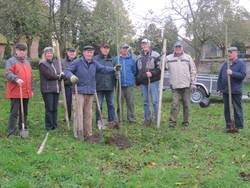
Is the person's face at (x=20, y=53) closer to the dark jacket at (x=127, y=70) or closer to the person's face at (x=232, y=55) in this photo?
the dark jacket at (x=127, y=70)

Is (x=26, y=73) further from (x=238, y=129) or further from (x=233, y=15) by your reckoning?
(x=233, y=15)

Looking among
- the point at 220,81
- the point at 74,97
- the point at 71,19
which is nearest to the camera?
the point at 74,97

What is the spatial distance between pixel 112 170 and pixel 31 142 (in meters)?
2.41

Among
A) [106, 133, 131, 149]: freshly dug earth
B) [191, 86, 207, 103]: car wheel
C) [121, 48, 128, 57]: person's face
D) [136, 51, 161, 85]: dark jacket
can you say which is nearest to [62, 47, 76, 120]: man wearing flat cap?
[121, 48, 128, 57]: person's face

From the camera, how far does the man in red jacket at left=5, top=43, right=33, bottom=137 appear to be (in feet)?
31.2

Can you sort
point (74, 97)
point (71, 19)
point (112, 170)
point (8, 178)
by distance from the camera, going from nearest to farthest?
point (8, 178), point (112, 170), point (74, 97), point (71, 19)

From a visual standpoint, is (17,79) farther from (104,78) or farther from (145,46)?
(145,46)

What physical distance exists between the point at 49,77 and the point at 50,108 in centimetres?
77

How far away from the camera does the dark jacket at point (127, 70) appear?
38.8 feet

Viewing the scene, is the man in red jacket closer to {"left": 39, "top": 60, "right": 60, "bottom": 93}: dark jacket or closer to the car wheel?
{"left": 39, "top": 60, "right": 60, "bottom": 93}: dark jacket

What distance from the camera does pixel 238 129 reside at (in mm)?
11617

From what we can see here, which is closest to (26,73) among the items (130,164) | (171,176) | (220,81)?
(130,164)

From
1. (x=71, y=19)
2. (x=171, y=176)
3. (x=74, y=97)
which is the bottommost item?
(x=171, y=176)

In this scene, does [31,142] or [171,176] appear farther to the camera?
[31,142]
